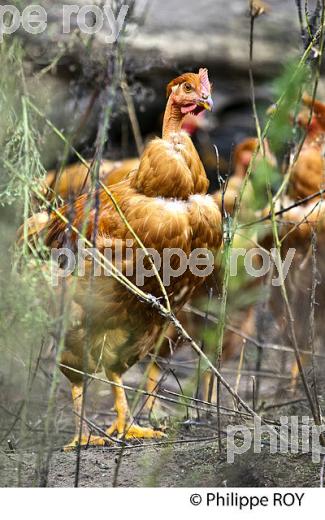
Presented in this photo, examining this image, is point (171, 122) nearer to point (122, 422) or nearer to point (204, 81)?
point (204, 81)

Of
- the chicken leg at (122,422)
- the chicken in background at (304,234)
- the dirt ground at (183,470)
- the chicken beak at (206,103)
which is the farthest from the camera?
the chicken in background at (304,234)

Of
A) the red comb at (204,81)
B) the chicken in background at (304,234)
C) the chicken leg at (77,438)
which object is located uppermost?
the red comb at (204,81)

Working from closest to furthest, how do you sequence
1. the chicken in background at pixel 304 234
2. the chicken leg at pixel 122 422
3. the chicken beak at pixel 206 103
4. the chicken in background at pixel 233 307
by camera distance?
1. the chicken beak at pixel 206 103
2. the chicken leg at pixel 122 422
3. the chicken in background at pixel 233 307
4. the chicken in background at pixel 304 234

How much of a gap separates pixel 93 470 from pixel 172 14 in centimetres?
508

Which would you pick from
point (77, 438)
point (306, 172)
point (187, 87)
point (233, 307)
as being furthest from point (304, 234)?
point (77, 438)

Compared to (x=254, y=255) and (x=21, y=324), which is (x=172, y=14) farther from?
(x=21, y=324)

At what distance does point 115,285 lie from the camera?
3.04 meters

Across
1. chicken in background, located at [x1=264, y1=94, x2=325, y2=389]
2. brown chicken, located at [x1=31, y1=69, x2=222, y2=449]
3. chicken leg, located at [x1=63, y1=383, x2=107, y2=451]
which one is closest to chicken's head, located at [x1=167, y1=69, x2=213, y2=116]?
brown chicken, located at [x1=31, y1=69, x2=222, y2=449]

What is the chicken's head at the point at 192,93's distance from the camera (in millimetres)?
2926

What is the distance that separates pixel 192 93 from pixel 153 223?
0.46 m

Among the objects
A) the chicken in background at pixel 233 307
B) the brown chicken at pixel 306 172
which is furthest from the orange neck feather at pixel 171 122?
the brown chicken at pixel 306 172

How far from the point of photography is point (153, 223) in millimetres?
2961

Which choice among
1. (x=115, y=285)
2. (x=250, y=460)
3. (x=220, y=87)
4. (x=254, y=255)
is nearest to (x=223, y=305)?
(x=250, y=460)

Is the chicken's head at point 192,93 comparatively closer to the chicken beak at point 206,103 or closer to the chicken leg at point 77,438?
the chicken beak at point 206,103
